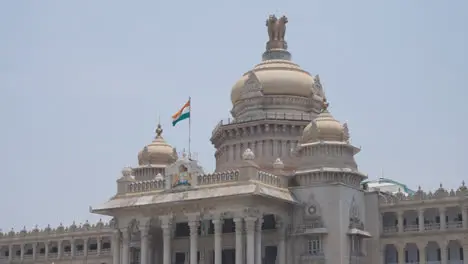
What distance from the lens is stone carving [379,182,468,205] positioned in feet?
208

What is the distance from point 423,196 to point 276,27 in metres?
21.2

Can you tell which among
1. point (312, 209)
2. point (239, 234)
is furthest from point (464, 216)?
point (239, 234)

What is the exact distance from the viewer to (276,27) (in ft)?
254

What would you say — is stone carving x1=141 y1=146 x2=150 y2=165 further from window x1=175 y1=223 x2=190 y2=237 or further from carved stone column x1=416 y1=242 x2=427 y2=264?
carved stone column x1=416 y1=242 x2=427 y2=264

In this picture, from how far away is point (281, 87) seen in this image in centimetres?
7344

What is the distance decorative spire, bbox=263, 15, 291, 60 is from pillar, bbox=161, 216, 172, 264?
19.2 meters

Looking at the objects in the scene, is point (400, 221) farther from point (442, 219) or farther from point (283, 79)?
point (283, 79)

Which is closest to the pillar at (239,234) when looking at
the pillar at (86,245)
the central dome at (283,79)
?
the central dome at (283,79)

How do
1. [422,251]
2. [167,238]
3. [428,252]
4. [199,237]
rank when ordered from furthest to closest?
[199,237], [428,252], [167,238], [422,251]

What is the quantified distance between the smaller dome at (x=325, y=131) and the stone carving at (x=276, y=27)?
1390 cm

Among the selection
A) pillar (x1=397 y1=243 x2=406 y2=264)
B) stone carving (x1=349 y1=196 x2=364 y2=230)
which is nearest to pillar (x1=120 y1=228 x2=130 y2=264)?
stone carving (x1=349 y1=196 x2=364 y2=230)

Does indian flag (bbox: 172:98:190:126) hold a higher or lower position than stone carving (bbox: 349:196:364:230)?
higher

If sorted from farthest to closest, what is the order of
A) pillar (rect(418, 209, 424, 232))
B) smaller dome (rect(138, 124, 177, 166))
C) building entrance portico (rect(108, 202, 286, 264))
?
smaller dome (rect(138, 124, 177, 166)) → pillar (rect(418, 209, 424, 232)) → building entrance portico (rect(108, 202, 286, 264))

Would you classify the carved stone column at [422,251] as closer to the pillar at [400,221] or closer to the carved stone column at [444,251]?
the carved stone column at [444,251]
